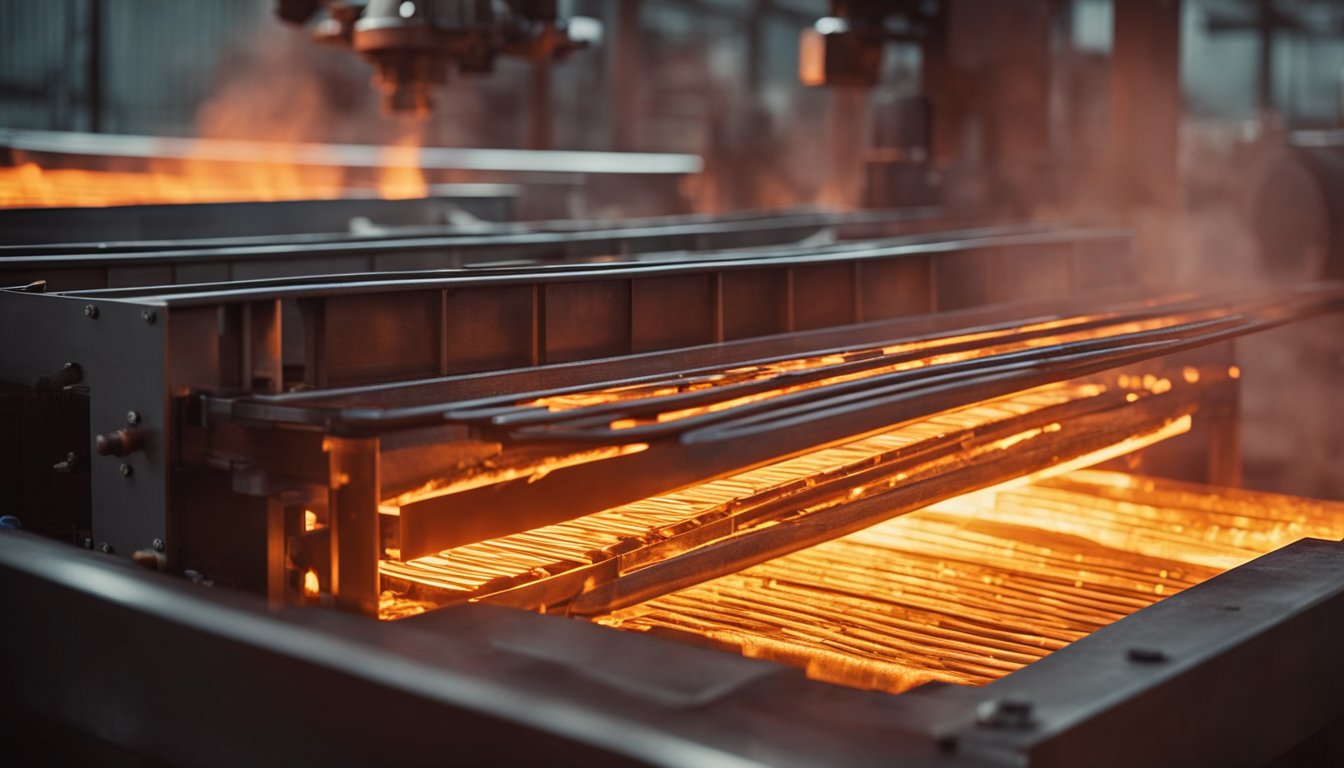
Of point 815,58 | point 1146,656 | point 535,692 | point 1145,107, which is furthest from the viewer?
point 1145,107

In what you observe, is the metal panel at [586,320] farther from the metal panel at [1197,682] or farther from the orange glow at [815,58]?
the orange glow at [815,58]

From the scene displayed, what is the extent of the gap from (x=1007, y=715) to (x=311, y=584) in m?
1.13

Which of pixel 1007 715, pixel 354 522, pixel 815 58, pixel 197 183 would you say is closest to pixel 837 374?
pixel 354 522

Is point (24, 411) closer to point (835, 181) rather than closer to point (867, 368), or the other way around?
point (867, 368)

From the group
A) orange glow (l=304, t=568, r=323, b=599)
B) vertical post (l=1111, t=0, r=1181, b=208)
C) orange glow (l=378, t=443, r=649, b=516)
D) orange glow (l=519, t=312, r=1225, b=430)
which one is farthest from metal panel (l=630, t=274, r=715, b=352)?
vertical post (l=1111, t=0, r=1181, b=208)

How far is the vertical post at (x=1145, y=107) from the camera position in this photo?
7590 millimetres

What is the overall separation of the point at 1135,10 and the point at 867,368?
559 cm

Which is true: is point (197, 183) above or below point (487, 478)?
above

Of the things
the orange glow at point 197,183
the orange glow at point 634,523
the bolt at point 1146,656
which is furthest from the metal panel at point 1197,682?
the orange glow at point 197,183

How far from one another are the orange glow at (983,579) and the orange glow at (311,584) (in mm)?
879

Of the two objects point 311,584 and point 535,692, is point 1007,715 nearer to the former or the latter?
point 535,692

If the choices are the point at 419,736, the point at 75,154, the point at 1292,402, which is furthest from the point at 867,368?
the point at 75,154

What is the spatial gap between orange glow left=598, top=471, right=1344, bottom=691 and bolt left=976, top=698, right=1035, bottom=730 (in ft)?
2.96

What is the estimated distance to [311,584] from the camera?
2197 mm
